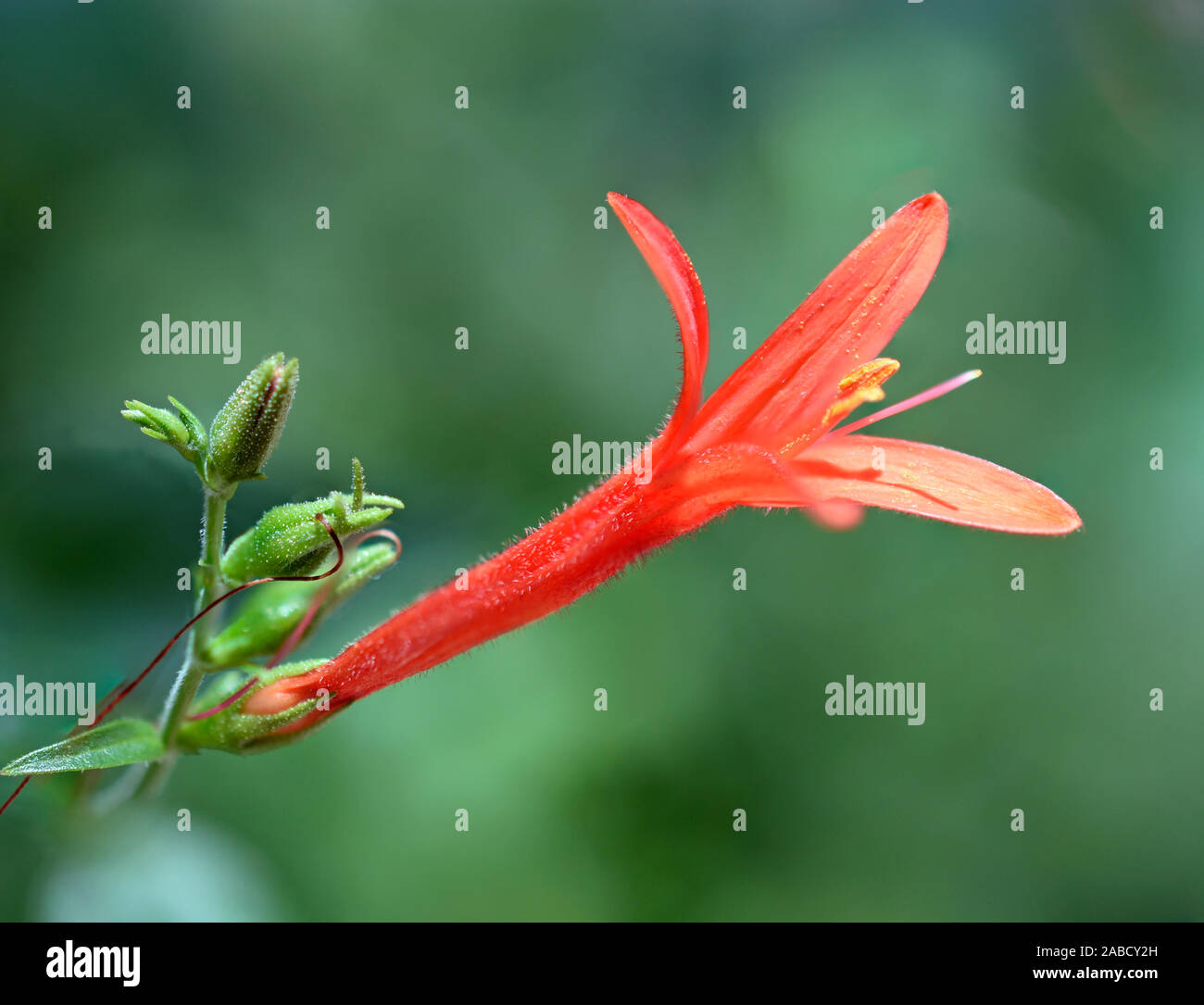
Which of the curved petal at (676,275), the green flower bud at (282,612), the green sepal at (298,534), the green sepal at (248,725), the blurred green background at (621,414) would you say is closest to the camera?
the curved petal at (676,275)

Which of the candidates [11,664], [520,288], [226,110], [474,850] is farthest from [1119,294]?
[11,664]

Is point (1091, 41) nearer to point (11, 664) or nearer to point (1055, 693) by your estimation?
point (1055, 693)

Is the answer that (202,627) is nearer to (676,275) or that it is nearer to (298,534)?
(298,534)

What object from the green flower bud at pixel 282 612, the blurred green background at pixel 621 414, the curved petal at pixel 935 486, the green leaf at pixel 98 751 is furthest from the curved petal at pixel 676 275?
the blurred green background at pixel 621 414

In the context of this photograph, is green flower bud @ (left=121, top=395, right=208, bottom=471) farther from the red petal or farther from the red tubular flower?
the red petal

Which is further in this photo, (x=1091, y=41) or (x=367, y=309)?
(x=1091, y=41)

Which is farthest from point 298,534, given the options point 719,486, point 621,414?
point 621,414

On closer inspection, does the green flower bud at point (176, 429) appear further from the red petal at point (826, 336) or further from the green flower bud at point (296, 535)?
the red petal at point (826, 336)
